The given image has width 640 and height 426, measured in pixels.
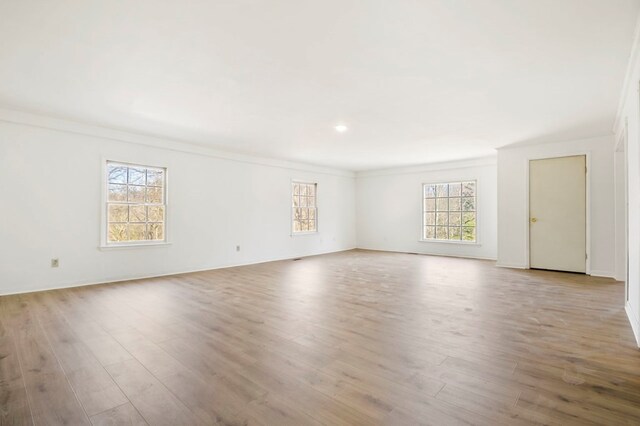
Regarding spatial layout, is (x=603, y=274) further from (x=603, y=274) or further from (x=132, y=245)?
(x=132, y=245)

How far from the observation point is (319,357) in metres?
2.33

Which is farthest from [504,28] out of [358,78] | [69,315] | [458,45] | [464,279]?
[69,315]

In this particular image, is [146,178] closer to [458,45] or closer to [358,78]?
[358,78]

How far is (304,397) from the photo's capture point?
1.81 m

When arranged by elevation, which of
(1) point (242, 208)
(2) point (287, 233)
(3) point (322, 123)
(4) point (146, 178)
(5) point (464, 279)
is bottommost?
(5) point (464, 279)

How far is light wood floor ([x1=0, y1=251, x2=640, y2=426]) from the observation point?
5.53ft

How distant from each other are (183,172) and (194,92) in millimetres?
2743

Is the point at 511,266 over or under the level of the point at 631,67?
under

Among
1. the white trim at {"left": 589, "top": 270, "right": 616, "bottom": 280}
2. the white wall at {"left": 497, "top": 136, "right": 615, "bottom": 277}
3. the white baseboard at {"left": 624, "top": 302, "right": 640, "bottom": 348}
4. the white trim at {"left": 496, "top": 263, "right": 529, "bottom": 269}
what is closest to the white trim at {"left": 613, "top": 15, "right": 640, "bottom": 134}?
the white wall at {"left": 497, "top": 136, "right": 615, "bottom": 277}

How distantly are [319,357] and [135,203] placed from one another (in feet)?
14.8

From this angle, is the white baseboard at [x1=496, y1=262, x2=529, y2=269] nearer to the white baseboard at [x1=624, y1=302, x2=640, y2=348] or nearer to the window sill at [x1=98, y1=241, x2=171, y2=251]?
the white baseboard at [x1=624, y1=302, x2=640, y2=348]

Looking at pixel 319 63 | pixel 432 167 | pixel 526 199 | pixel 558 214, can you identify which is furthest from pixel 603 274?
pixel 319 63

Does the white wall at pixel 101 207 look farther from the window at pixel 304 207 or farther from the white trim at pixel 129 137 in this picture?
the window at pixel 304 207

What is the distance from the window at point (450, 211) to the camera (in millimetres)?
7812
